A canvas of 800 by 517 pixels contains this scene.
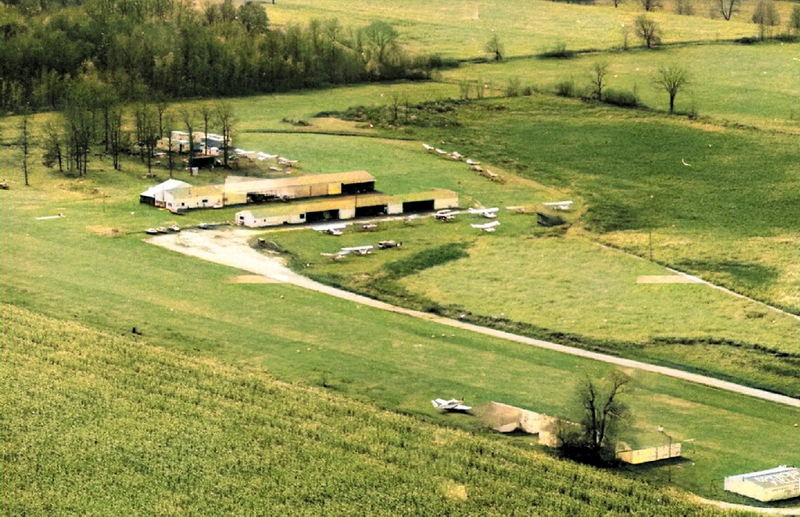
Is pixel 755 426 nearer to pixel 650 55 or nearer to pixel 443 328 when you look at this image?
pixel 443 328

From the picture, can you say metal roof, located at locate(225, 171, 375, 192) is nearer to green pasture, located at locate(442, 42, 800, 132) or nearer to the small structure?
green pasture, located at locate(442, 42, 800, 132)

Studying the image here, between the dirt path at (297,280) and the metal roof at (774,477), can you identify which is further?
the dirt path at (297,280)

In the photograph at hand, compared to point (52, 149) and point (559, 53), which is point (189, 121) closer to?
point (52, 149)

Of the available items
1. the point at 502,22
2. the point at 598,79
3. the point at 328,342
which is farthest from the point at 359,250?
the point at 502,22

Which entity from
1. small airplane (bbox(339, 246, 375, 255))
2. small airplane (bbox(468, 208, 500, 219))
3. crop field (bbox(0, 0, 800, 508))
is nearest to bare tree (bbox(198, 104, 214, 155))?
crop field (bbox(0, 0, 800, 508))

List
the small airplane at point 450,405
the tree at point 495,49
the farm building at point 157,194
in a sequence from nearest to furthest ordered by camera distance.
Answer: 1. the small airplane at point 450,405
2. the farm building at point 157,194
3. the tree at point 495,49

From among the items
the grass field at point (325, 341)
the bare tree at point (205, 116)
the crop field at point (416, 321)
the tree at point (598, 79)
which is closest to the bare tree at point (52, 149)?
the crop field at point (416, 321)

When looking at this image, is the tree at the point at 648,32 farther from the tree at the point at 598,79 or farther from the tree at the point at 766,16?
the tree at the point at 766,16
